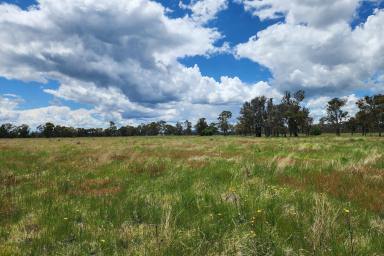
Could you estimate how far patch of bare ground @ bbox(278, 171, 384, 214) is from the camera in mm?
8500

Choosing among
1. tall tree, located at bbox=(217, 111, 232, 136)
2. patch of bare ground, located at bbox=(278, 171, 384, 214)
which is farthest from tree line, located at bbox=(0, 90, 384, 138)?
patch of bare ground, located at bbox=(278, 171, 384, 214)

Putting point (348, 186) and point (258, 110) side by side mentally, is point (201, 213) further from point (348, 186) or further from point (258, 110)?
point (258, 110)

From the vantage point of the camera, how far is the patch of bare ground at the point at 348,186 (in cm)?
Answer: 850

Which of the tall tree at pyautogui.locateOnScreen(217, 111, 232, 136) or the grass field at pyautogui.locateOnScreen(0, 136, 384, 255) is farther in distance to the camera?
the tall tree at pyautogui.locateOnScreen(217, 111, 232, 136)

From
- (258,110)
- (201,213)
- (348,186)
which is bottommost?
(201,213)

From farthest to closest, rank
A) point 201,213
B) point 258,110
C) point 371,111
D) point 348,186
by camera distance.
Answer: point 258,110 → point 371,111 → point 348,186 → point 201,213

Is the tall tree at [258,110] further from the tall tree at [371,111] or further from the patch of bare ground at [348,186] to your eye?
the patch of bare ground at [348,186]

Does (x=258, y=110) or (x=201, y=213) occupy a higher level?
(x=258, y=110)

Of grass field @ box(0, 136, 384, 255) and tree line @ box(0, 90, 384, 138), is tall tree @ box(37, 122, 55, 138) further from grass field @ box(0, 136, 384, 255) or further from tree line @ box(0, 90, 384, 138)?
grass field @ box(0, 136, 384, 255)

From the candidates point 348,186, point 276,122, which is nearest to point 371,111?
point 276,122

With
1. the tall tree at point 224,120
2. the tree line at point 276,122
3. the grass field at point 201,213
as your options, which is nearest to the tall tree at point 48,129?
the tree line at point 276,122

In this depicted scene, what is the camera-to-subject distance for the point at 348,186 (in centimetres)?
1023

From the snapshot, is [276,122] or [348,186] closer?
[348,186]

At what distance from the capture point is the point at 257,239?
5887 mm
